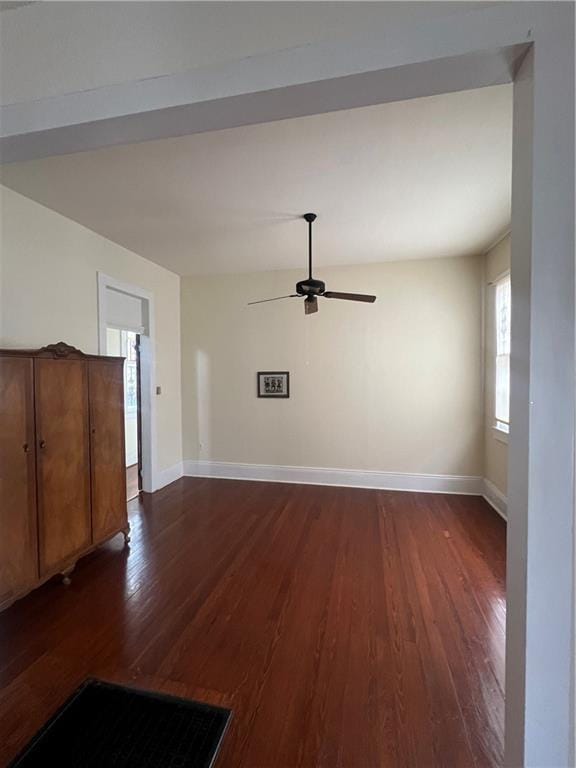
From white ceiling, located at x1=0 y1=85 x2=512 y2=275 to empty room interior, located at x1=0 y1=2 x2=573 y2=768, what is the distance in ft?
0.08

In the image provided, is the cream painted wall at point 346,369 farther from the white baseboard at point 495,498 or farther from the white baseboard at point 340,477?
the white baseboard at point 495,498

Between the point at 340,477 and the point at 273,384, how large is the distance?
152 centimetres

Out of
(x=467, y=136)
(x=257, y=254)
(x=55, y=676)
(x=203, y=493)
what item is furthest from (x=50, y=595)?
(x=467, y=136)

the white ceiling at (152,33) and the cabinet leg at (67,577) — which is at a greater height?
the white ceiling at (152,33)

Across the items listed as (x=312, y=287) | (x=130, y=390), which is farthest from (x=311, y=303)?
(x=130, y=390)

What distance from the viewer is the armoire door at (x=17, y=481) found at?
2.02 m

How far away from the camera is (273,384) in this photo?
4594 mm

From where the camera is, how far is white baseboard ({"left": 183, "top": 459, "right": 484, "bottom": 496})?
410cm

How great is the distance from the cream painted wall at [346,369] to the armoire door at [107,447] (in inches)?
72.7

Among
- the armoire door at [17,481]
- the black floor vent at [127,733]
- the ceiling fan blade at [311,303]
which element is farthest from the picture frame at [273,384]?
the black floor vent at [127,733]

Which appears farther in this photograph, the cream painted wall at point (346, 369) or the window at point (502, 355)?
the cream painted wall at point (346, 369)

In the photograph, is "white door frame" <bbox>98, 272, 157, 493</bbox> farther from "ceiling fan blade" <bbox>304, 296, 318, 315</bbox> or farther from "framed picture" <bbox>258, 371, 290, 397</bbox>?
"ceiling fan blade" <bbox>304, 296, 318, 315</bbox>

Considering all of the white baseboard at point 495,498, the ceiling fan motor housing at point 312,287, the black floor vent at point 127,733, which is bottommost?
the black floor vent at point 127,733

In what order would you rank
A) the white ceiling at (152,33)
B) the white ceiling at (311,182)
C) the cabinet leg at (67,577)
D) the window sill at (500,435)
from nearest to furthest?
1. the white ceiling at (152,33)
2. the white ceiling at (311,182)
3. the cabinet leg at (67,577)
4. the window sill at (500,435)
